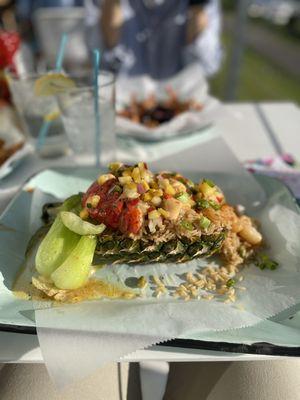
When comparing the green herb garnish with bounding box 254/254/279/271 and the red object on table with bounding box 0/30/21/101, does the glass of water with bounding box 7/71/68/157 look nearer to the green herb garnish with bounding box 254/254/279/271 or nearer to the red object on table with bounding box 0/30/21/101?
the red object on table with bounding box 0/30/21/101

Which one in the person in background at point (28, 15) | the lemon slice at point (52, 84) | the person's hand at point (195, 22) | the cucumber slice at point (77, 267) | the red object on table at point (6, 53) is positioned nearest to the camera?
the cucumber slice at point (77, 267)

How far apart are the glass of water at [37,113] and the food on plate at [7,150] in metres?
0.06

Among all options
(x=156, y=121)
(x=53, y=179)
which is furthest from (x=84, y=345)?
(x=156, y=121)

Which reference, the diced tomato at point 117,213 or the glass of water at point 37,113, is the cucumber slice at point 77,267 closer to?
the diced tomato at point 117,213

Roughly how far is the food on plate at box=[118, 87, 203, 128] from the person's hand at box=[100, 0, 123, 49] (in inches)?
41.1

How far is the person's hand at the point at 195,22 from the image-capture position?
2.65 metres

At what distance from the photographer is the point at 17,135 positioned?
5.58 feet

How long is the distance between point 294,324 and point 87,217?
0.55 metres

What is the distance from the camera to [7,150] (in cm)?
153

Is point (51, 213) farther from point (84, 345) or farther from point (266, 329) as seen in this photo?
point (266, 329)

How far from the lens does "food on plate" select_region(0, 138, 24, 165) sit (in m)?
1.46

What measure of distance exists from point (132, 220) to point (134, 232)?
31 millimetres

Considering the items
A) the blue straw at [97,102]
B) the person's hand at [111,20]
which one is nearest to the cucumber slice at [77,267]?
the blue straw at [97,102]

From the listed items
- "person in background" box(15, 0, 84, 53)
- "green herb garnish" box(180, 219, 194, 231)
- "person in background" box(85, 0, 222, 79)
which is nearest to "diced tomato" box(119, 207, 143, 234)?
"green herb garnish" box(180, 219, 194, 231)
